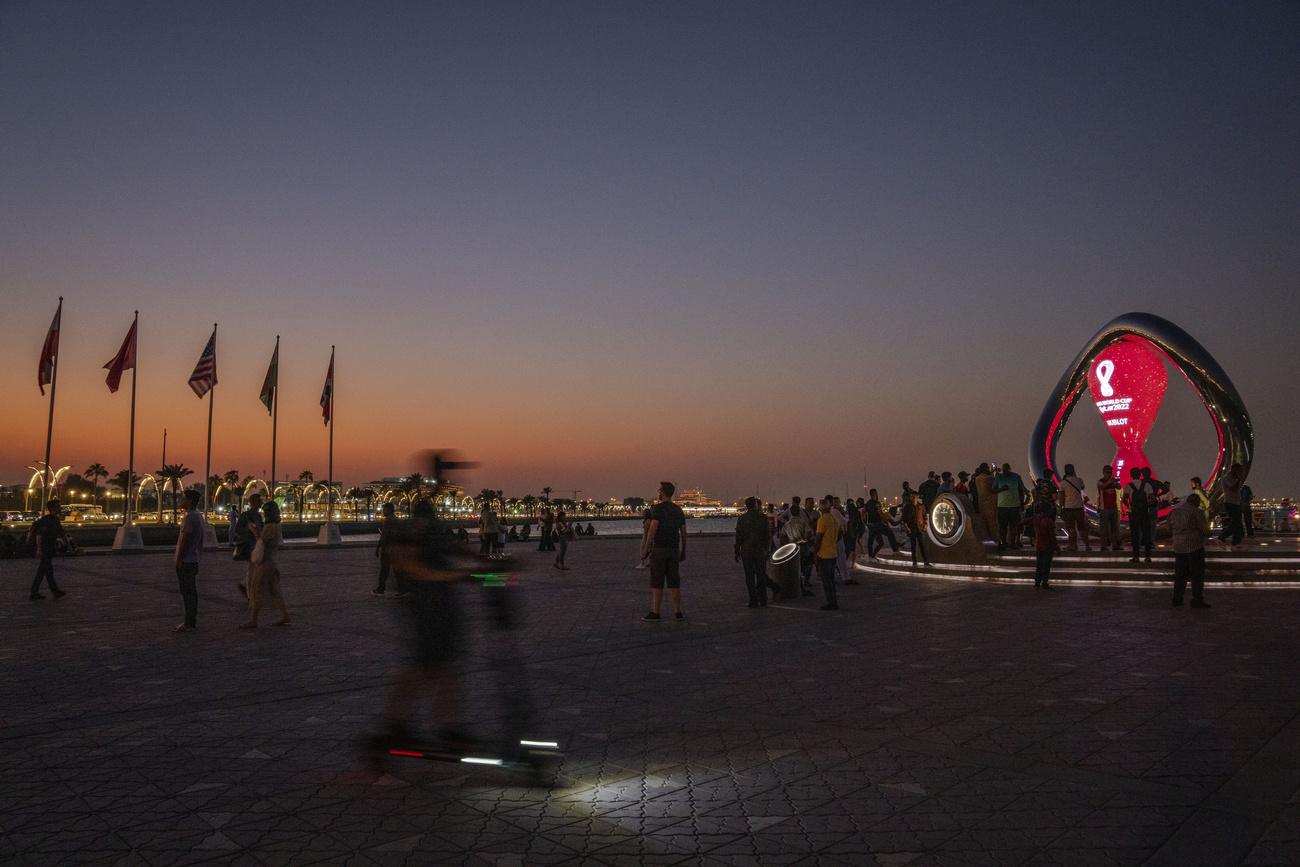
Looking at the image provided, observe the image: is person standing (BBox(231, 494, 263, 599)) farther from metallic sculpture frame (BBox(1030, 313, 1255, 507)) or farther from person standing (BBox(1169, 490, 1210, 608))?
metallic sculpture frame (BBox(1030, 313, 1255, 507))

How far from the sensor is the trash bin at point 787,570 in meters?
14.9

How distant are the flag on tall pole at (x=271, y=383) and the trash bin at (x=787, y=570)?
83.8 ft

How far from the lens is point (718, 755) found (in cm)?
520

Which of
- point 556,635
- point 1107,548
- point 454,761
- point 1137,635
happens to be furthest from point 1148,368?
point 454,761

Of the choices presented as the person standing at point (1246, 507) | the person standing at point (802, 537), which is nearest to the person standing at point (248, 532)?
the person standing at point (802, 537)

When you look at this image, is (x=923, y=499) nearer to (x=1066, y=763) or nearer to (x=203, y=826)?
(x=1066, y=763)

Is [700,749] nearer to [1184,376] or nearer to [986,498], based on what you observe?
[986,498]

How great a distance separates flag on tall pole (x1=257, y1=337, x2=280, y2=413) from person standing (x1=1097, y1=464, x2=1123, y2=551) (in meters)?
29.2

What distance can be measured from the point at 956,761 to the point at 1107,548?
16.3 m

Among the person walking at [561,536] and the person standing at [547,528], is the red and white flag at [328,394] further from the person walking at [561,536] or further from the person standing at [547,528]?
the person walking at [561,536]

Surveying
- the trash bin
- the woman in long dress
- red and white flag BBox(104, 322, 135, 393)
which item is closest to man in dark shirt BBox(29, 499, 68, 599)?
the woman in long dress

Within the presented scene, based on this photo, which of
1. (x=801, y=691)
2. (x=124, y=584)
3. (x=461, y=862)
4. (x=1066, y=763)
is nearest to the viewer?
(x=461, y=862)

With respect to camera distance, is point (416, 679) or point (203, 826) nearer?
point (203, 826)

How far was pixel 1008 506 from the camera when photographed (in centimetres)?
1942
